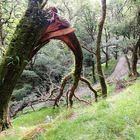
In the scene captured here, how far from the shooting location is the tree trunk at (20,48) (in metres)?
5.51

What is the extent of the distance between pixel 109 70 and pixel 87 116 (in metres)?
39.7

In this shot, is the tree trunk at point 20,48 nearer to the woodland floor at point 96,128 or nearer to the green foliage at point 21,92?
the woodland floor at point 96,128

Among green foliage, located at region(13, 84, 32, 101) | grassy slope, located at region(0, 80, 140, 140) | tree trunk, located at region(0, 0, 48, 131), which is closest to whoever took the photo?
tree trunk, located at region(0, 0, 48, 131)

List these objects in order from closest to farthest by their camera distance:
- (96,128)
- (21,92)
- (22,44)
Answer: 1. (22,44)
2. (96,128)
3. (21,92)

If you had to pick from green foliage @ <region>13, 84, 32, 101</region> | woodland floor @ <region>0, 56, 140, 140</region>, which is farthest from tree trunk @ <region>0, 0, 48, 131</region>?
green foliage @ <region>13, 84, 32, 101</region>

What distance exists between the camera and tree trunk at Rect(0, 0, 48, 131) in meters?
5.51

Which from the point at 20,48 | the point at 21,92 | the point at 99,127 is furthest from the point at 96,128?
the point at 21,92

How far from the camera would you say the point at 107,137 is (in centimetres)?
671

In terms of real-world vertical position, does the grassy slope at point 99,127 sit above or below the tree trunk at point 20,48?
below

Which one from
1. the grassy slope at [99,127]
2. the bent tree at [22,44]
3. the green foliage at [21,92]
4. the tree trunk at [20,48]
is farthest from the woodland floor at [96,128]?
the green foliage at [21,92]

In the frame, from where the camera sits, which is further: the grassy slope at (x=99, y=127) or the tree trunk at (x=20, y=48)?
the grassy slope at (x=99, y=127)

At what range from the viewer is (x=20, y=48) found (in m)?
5.55

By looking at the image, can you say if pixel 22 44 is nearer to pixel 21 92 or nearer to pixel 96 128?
pixel 96 128

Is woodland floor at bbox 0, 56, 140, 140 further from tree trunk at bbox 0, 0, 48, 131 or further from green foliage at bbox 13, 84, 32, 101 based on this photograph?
green foliage at bbox 13, 84, 32, 101
